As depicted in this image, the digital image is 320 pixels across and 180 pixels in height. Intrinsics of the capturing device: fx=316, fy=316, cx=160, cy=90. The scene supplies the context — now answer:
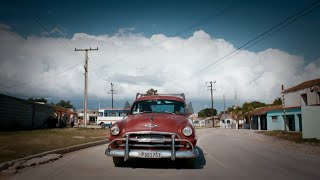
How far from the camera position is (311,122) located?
2156cm

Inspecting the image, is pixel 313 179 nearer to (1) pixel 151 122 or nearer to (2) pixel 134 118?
(1) pixel 151 122

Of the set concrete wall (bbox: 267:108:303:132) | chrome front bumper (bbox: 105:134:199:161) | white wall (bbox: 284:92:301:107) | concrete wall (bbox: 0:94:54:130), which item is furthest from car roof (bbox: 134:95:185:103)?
white wall (bbox: 284:92:301:107)

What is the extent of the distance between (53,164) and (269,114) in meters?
45.9

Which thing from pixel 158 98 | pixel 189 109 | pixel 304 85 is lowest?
pixel 189 109

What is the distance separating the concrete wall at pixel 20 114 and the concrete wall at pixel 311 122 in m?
22.1

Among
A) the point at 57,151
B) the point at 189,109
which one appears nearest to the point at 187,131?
the point at 189,109

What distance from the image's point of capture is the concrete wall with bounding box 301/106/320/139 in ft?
68.8

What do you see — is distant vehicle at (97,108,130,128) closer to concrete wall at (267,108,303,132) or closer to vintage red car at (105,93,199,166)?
concrete wall at (267,108,303,132)

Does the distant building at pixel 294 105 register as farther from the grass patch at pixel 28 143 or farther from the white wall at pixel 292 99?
the grass patch at pixel 28 143

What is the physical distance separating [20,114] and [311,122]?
75.8ft

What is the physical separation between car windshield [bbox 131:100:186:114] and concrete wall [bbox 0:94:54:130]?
18196mm

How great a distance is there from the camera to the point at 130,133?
7172 mm

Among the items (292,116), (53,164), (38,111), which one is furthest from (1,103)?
(292,116)

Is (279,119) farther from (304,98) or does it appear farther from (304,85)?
(304,85)
